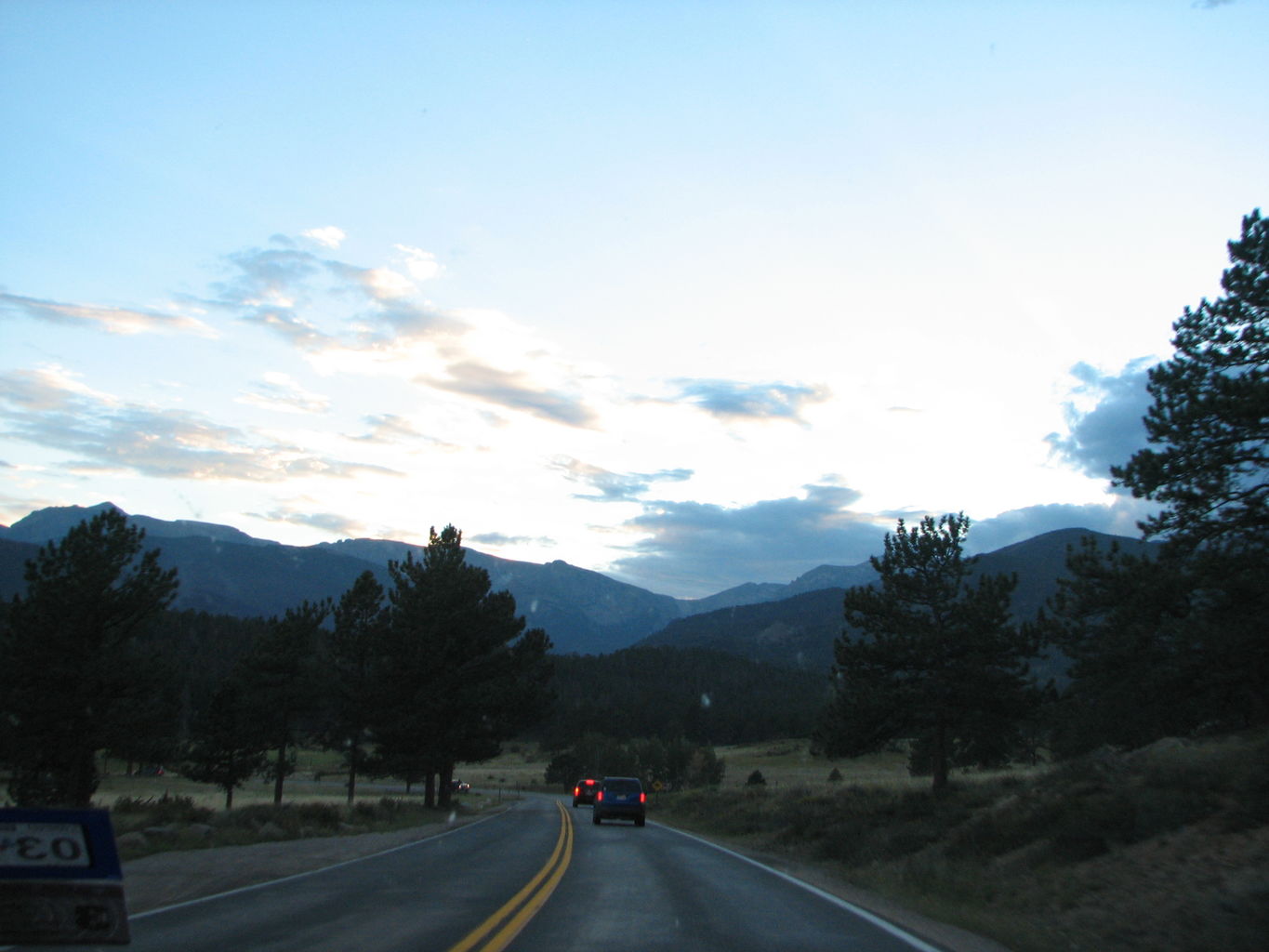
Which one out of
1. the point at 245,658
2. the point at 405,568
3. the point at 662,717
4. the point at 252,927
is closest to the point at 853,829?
the point at 252,927

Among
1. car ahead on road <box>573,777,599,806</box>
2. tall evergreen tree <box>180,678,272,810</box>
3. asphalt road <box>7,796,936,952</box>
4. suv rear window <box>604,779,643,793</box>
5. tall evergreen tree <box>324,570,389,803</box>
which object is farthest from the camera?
car ahead on road <box>573,777,599,806</box>

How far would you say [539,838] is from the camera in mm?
24453

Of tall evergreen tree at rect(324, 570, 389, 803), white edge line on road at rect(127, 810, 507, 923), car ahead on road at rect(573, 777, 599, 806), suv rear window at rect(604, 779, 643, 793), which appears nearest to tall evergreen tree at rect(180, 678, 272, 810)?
tall evergreen tree at rect(324, 570, 389, 803)

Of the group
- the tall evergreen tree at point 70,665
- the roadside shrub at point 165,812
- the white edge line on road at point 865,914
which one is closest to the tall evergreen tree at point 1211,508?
the white edge line on road at point 865,914

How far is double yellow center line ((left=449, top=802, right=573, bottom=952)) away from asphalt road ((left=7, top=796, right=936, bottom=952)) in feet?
0.06

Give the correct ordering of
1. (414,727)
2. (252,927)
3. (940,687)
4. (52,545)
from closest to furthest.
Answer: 1. (252,927)
2. (940,687)
3. (52,545)
4. (414,727)

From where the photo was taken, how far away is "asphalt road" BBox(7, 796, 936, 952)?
8.78 meters

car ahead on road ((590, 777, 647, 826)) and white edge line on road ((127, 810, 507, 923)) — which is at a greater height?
white edge line on road ((127, 810, 507, 923))

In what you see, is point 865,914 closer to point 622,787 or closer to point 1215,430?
point 1215,430

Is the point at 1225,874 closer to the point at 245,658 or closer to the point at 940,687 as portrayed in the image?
the point at 940,687

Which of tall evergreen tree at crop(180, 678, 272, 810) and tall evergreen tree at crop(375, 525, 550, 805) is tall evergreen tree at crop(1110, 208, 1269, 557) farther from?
tall evergreen tree at crop(180, 678, 272, 810)

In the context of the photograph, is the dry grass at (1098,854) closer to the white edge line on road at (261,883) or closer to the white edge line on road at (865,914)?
the white edge line on road at (865,914)

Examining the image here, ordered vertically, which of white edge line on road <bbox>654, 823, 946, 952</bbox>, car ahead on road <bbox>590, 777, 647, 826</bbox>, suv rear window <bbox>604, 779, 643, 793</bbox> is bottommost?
car ahead on road <bbox>590, 777, 647, 826</bbox>

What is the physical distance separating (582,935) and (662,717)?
15249cm
